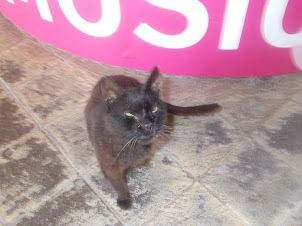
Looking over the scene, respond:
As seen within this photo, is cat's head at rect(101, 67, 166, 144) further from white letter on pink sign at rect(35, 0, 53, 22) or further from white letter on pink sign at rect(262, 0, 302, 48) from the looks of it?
→ white letter on pink sign at rect(35, 0, 53, 22)

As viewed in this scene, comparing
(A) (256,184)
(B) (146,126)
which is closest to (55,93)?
(B) (146,126)

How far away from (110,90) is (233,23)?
1232mm

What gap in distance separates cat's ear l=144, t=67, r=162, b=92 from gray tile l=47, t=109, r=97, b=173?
0.71 metres

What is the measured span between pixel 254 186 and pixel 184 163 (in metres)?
0.43

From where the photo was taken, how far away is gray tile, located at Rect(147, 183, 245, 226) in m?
1.58

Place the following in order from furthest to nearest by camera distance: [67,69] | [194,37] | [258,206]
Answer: [67,69]
[194,37]
[258,206]

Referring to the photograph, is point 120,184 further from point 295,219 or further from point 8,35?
point 8,35

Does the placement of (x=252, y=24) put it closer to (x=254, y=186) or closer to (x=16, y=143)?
(x=254, y=186)

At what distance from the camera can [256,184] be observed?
175 centimetres

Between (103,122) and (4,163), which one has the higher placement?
(103,122)

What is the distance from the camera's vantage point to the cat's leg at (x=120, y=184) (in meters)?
1.55

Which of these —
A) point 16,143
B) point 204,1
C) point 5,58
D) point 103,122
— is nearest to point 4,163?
point 16,143

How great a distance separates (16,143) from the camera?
1.94 m

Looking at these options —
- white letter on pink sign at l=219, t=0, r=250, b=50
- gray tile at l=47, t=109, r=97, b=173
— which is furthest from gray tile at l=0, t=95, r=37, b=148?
white letter on pink sign at l=219, t=0, r=250, b=50
